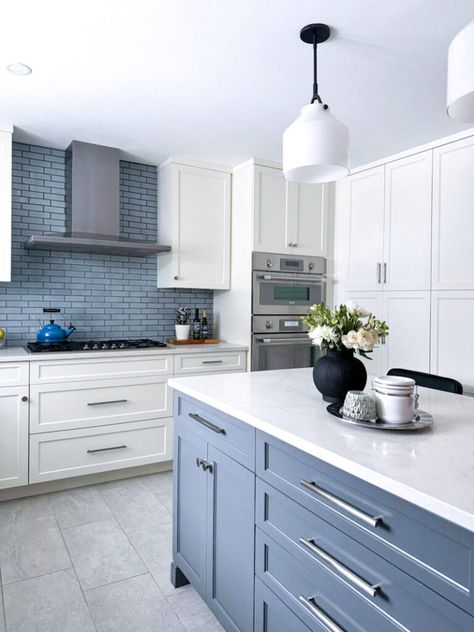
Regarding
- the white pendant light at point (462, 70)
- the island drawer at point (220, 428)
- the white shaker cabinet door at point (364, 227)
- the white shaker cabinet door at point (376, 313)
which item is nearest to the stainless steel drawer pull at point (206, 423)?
the island drawer at point (220, 428)

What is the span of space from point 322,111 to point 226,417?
1.16 meters

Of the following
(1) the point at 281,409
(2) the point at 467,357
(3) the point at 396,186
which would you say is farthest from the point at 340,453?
(3) the point at 396,186

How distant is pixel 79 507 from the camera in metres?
2.88

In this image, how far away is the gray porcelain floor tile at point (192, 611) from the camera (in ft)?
6.01

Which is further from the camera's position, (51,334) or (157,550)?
(51,334)

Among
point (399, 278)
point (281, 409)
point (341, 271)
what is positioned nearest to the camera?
point (281, 409)

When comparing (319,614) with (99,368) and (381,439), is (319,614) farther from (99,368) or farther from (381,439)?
(99,368)

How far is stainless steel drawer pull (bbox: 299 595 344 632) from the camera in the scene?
1.13 meters

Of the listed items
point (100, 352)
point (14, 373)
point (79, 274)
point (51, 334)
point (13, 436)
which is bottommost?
point (13, 436)

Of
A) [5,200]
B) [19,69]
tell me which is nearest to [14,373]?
[5,200]

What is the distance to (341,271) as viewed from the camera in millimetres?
4047

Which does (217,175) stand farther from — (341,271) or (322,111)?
(322,111)

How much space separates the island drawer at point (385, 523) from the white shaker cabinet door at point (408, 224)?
243 centimetres

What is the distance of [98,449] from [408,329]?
7.90 ft
